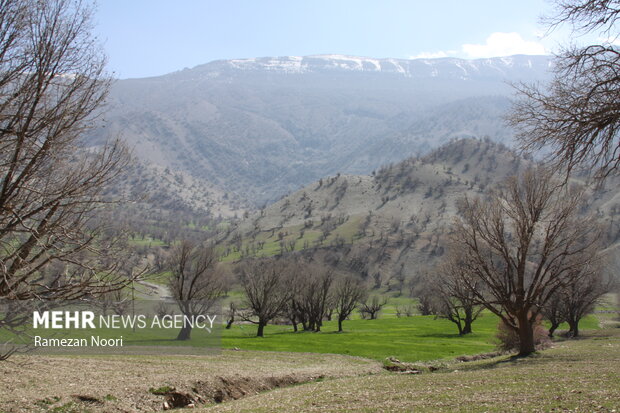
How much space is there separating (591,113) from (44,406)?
1769cm

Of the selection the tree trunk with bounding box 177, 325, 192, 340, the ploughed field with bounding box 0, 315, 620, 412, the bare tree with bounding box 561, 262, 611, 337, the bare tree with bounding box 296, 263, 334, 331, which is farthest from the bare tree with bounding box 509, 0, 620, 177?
the bare tree with bounding box 296, 263, 334, 331

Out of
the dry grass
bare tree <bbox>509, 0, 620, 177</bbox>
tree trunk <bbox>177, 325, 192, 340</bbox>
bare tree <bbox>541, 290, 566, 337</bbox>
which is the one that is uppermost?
bare tree <bbox>509, 0, 620, 177</bbox>

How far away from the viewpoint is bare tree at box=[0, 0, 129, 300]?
10.4 metres

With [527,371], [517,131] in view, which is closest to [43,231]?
[517,131]

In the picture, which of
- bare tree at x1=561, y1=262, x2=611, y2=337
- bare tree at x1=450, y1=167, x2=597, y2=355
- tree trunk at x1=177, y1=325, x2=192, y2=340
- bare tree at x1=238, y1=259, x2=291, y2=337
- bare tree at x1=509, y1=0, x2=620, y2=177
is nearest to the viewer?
bare tree at x1=509, y1=0, x2=620, y2=177

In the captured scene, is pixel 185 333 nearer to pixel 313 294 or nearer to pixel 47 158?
pixel 47 158

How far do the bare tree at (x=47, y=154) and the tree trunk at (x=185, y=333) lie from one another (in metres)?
26.1

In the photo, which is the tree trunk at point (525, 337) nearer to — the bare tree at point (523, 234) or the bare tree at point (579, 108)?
the bare tree at point (523, 234)

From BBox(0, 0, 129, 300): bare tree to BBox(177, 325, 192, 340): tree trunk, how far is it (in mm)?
26086

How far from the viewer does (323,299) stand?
71.3 m

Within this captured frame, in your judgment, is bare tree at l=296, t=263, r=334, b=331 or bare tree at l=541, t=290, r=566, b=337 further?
bare tree at l=296, t=263, r=334, b=331

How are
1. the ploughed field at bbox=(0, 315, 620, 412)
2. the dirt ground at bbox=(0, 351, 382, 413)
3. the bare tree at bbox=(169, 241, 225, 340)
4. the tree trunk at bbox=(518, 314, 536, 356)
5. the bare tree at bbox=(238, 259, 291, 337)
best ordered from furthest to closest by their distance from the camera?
the bare tree at bbox=(238, 259, 291, 337), the bare tree at bbox=(169, 241, 225, 340), the tree trunk at bbox=(518, 314, 536, 356), the dirt ground at bbox=(0, 351, 382, 413), the ploughed field at bbox=(0, 315, 620, 412)

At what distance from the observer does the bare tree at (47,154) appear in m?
10.4

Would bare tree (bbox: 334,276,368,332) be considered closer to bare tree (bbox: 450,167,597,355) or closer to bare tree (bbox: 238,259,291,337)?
bare tree (bbox: 238,259,291,337)
